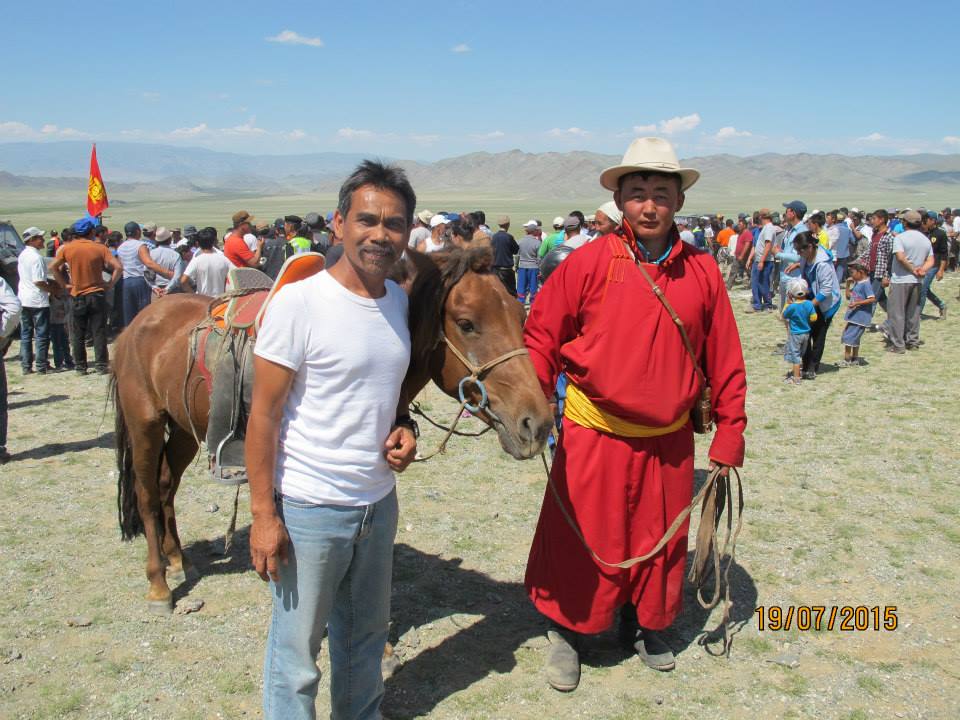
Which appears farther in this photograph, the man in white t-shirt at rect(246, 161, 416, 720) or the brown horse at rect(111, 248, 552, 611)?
the brown horse at rect(111, 248, 552, 611)

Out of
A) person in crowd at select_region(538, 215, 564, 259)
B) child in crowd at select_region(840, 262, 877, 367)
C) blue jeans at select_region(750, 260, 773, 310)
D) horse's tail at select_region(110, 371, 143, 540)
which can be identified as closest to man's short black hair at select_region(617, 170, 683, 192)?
horse's tail at select_region(110, 371, 143, 540)

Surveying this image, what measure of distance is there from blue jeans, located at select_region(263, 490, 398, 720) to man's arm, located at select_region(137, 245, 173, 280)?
879 cm

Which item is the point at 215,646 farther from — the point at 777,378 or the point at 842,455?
the point at 777,378

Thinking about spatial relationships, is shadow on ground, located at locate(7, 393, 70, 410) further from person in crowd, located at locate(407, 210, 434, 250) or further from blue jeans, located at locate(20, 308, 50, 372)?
person in crowd, located at locate(407, 210, 434, 250)

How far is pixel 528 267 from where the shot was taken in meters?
14.0

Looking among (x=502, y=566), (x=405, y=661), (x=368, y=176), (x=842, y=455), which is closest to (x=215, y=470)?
(x=405, y=661)

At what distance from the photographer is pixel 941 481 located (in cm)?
584

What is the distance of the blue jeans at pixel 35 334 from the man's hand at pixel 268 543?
29.7 ft

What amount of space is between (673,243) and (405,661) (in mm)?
2395

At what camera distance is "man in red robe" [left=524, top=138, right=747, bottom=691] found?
3041 millimetres

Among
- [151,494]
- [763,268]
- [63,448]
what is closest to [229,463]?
[151,494]

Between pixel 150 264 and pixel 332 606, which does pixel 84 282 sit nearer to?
pixel 150 264

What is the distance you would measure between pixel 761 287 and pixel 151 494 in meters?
13.0

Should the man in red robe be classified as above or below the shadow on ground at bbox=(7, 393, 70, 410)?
above
